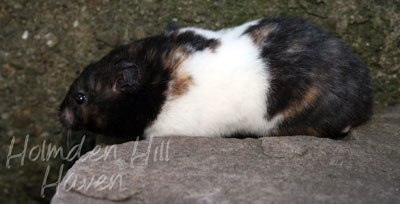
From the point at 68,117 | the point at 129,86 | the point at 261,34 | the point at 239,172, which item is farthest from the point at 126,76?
the point at 239,172

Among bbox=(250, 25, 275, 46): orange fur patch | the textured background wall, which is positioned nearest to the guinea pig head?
the textured background wall

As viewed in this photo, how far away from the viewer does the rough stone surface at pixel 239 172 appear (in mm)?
2455

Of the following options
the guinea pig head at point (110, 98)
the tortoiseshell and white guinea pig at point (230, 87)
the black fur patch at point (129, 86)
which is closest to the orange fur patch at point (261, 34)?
the tortoiseshell and white guinea pig at point (230, 87)

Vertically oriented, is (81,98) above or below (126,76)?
below

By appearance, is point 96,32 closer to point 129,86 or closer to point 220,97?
point 129,86

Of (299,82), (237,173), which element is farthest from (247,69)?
(237,173)

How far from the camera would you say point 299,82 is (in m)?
3.27

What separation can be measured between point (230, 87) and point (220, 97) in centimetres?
10

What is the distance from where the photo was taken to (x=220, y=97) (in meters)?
3.27

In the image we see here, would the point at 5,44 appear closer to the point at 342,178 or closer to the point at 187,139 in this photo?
the point at 187,139

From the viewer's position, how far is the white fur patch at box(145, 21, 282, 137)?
3270 mm

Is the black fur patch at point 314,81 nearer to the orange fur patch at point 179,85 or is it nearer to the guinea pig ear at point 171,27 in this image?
the orange fur patch at point 179,85

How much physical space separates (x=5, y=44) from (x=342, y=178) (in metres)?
3.02

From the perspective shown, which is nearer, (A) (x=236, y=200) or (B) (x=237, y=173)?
(A) (x=236, y=200)
